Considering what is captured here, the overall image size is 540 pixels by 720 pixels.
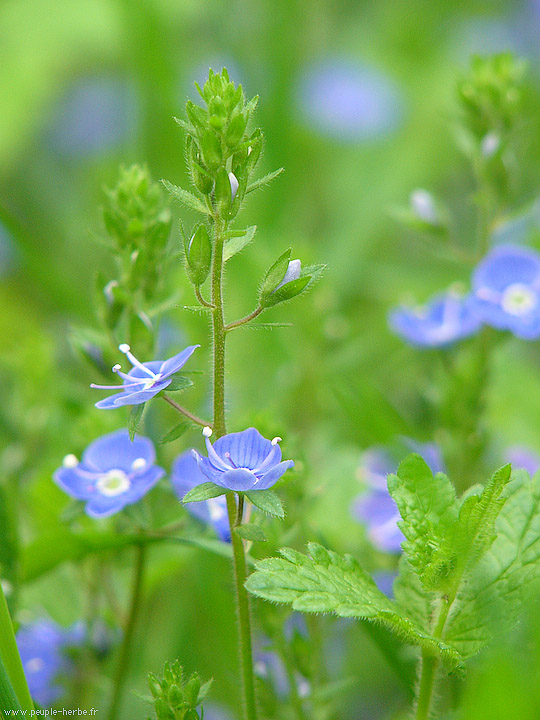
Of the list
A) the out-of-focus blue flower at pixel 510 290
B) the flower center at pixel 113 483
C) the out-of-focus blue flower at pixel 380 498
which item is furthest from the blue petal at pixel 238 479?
the out-of-focus blue flower at pixel 510 290

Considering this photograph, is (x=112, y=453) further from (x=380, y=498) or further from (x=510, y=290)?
(x=510, y=290)

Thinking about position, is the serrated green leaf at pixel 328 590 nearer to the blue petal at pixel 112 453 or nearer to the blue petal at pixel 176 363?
the blue petal at pixel 176 363

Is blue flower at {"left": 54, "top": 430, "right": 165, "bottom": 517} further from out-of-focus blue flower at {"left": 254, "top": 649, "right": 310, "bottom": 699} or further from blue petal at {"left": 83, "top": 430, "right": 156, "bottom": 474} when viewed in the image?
out-of-focus blue flower at {"left": 254, "top": 649, "right": 310, "bottom": 699}

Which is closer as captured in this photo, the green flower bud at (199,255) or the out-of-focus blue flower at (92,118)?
the green flower bud at (199,255)

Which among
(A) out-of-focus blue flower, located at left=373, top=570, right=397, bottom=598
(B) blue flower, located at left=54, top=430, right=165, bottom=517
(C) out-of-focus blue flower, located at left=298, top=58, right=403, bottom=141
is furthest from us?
(C) out-of-focus blue flower, located at left=298, top=58, right=403, bottom=141

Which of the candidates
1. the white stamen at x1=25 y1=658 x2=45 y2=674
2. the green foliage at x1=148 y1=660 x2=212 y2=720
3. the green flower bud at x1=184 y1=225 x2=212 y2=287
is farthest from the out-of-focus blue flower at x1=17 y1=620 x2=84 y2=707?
the green flower bud at x1=184 y1=225 x2=212 y2=287

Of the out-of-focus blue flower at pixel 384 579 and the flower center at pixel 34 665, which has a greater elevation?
the out-of-focus blue flower at pixel 384 579

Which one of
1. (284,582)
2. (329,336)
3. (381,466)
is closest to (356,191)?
(329,336)

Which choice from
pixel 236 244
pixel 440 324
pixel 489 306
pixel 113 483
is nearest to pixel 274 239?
pixel 440 324
